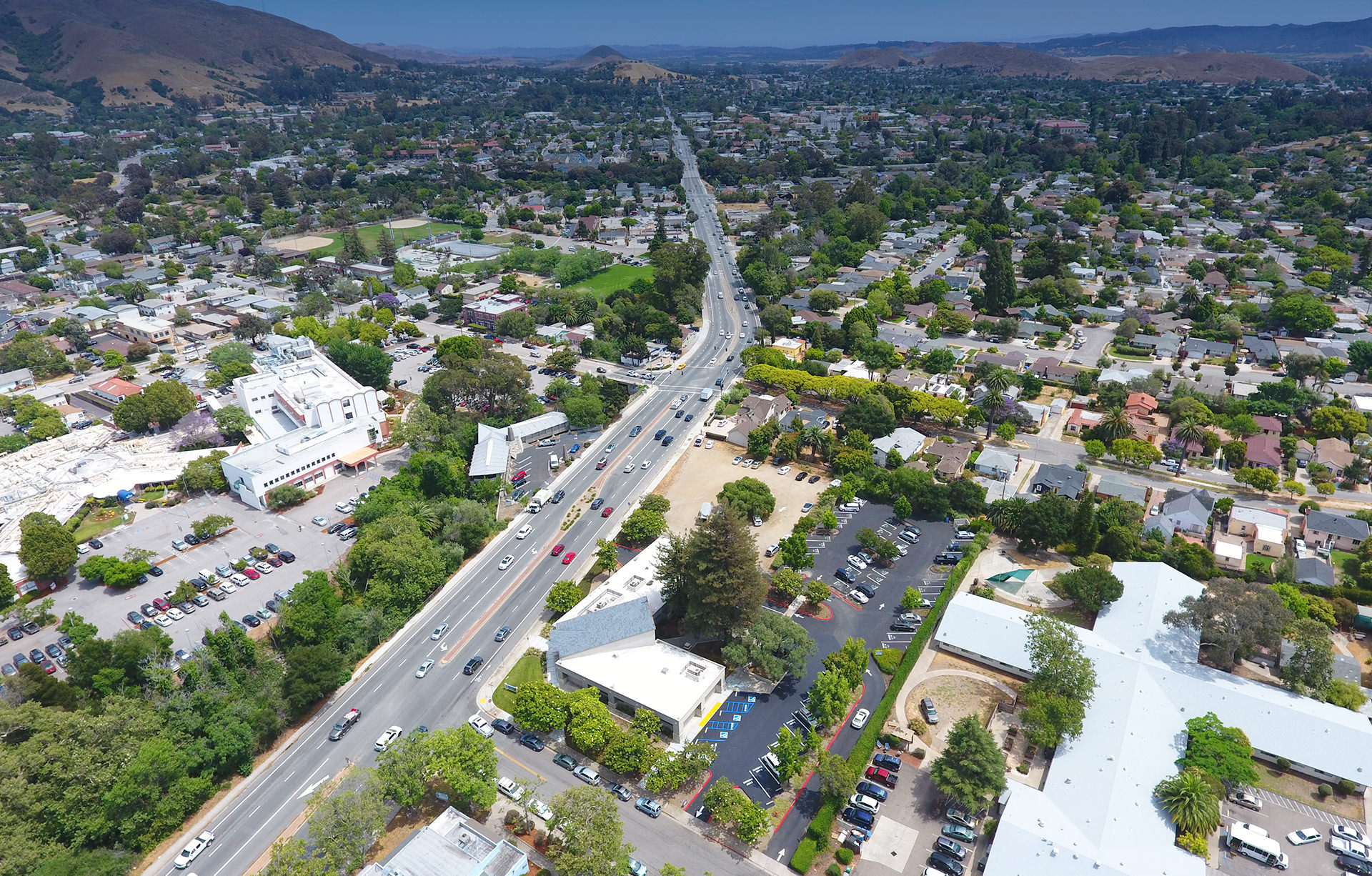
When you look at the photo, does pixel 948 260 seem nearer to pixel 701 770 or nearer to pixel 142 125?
pixel 701 770

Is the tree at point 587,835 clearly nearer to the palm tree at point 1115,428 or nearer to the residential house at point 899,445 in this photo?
the residential house at point 899,445

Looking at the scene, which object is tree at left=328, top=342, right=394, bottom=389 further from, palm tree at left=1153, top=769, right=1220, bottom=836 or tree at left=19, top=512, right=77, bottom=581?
palm tree at left=1153, top=769, right=1220, bottom=836

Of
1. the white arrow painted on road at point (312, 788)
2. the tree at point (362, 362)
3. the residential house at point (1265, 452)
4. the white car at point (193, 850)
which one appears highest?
the residential house at point (1265, 452)

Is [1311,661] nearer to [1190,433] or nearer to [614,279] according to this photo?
[1190,433]

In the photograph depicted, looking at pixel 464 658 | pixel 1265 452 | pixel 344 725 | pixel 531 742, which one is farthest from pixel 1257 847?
pixel 344 725

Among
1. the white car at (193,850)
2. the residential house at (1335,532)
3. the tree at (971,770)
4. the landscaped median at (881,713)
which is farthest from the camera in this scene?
the residential house at (1335,532)

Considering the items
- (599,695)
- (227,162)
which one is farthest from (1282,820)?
(227,162)

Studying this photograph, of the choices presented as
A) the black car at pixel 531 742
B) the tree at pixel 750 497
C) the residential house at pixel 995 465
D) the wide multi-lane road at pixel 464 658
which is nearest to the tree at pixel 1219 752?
the wide multi-lane road at pixel 464 658
